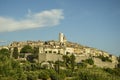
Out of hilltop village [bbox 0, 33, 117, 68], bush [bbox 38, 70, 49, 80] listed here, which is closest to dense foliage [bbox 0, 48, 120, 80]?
bush [bbox 38, 70, 49, 80]

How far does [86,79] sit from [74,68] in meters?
7.22

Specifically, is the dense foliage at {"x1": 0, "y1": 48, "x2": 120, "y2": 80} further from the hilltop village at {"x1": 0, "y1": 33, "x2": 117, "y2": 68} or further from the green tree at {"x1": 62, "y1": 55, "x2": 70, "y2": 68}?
the hilltop village at {"x1": 0, "y1": 33, "x2": 117, "y2": 68}

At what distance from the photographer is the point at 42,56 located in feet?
121

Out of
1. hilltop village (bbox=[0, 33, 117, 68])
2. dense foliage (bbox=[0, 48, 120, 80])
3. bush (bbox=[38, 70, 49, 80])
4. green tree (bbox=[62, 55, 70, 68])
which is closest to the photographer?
dense foliage (bbox=[0, 48, 120, 80])

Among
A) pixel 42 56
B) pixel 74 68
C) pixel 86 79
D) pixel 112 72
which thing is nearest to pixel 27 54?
pixel 42 56

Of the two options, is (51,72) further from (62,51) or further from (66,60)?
(62,51)

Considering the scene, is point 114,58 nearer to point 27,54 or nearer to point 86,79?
point 27,54

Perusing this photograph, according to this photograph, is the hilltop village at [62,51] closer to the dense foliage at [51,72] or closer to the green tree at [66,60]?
the green tree at [66,60]

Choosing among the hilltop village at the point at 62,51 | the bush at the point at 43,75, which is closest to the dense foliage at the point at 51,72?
the bush at the point at 43,75

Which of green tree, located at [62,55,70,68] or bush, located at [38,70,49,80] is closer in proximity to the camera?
bush, located at [38,70,49,80]

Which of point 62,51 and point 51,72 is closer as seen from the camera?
point 51,72

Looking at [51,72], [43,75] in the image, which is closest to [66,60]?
[51,72]

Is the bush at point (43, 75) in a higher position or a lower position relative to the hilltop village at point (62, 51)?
lower

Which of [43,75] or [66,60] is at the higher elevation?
[66,60]
